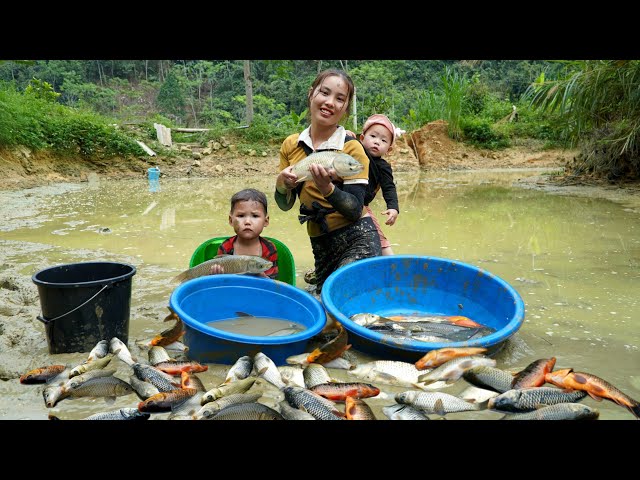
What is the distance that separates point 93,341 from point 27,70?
4373 cm

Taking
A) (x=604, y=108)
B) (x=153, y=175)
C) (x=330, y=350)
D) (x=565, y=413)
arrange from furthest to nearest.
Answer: (x=153, y=175), (x=604, y=108), (x=330, y=350), (x=565, y=413)

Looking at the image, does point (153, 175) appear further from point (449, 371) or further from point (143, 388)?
point (449, 371)

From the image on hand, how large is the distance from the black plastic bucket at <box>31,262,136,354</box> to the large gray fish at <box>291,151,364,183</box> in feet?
3.66

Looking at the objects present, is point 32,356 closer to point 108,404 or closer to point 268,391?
point 108,404

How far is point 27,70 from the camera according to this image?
127ft

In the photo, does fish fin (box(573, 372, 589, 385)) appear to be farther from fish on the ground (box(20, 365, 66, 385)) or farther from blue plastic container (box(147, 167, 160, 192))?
blue plastic container (box(147, 167, 160, 192))

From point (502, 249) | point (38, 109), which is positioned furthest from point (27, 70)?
point (502, 249)

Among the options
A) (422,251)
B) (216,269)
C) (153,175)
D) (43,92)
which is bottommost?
(153,175)

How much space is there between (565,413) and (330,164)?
1728 millimetres

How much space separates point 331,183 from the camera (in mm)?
3059

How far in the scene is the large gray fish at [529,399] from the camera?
6.69ft

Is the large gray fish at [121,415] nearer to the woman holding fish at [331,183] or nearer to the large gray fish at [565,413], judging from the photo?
the large gray fish at [565,413]

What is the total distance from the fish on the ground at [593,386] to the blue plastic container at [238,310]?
1.10 meters

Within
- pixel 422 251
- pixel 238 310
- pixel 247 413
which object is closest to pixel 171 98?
pixel 422 251
